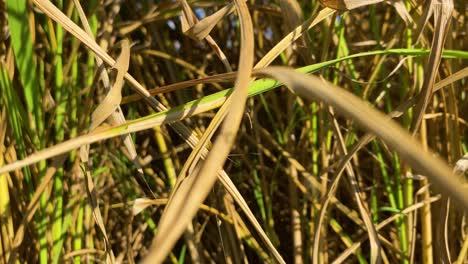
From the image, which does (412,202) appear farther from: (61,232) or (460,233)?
(61,232)

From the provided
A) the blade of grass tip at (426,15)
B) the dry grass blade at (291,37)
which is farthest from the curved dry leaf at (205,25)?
the blade of grass tip at (426,15)

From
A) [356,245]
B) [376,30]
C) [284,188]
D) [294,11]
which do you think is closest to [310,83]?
[294,11]

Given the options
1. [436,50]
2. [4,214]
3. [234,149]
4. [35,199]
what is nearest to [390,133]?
[436,50]

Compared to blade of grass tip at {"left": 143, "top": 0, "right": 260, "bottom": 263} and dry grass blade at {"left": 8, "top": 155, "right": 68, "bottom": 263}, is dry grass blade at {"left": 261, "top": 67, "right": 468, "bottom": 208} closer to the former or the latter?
blade of grass tip at {"left": 143, "top": 0, "right": 260, "bottom": 263}

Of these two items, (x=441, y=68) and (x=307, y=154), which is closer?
(x=441, y=68)

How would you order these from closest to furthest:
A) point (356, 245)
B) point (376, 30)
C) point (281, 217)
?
point (356, 245) < point (376, 30) < point (281, 217)

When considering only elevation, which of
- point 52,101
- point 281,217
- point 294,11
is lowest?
point 281,217

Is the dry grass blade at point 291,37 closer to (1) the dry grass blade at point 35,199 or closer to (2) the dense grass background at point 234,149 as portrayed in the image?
(2) the dense grass background at point 234,149
